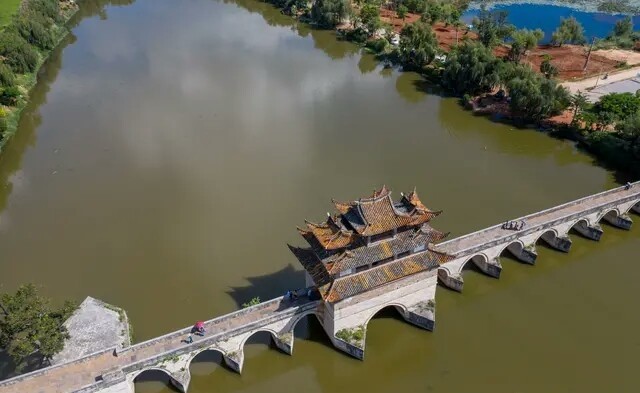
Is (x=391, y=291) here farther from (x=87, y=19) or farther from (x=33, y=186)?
(x=87, y=19)

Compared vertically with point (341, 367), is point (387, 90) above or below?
above

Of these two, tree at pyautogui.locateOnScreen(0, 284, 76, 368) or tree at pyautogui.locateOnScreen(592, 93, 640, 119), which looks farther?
tree at pyautogui.locateOnScreen(592, 93, 640, 119)

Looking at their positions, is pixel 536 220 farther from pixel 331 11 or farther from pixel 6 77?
pixel 331 11

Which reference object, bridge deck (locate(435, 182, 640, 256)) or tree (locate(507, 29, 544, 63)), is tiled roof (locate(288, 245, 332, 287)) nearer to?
bridge deck (locate(435, 182, 640, 256))

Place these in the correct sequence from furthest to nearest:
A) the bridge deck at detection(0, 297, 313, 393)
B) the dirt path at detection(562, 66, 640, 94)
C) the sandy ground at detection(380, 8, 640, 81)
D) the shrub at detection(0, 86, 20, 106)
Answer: the sandy ground at detection(380, 8, 640, 81), the dirt path at detection(562, 66, 640, 94), the shrub at detection(0, 86, 20, 106), the bridge deck at detection(0, 297, 313, 393)

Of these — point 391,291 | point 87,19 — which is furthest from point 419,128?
point 87,19

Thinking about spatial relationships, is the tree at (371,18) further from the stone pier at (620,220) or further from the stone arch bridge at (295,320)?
the stone arch bridge at (295,320)

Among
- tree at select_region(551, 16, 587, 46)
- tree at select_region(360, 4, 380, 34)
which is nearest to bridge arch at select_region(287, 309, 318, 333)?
tree at select_region(360, 4, 380, 34)
